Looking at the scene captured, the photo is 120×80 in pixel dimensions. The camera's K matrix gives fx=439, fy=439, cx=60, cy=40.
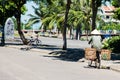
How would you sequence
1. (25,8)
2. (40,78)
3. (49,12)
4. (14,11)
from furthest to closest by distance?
(49,12) → (25,8) → (14,11) → (40,78)

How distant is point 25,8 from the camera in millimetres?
59656

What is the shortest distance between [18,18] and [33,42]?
429cm

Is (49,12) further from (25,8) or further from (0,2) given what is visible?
(0,2)

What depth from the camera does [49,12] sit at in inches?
3802

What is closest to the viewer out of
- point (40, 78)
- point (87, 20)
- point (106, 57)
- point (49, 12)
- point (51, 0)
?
point (40, 78)

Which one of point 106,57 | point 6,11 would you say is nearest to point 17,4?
point 6,11

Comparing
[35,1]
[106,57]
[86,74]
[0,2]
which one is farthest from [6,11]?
[86,74]

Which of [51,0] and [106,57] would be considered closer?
[106,57]

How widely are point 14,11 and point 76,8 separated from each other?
125ft

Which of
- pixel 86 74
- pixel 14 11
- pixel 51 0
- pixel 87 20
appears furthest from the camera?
pixel 87 20

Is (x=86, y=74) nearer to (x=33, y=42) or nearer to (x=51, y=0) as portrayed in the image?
(x=51, y=0)

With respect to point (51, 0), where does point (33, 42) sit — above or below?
below

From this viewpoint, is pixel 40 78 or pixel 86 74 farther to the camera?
pixel 86 74

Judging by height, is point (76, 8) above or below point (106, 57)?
above
